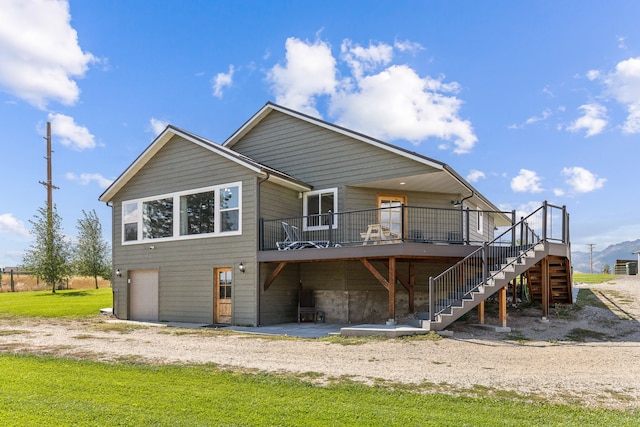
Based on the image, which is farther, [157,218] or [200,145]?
[157,218]

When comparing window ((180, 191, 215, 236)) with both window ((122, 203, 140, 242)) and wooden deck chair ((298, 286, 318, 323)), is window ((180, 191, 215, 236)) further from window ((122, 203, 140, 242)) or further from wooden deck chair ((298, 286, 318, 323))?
wooden deck chair ((298, 286, 318, 323))

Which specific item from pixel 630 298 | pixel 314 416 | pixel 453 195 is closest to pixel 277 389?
pixel 314 416

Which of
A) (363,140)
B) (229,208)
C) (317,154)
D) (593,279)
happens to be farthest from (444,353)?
(593,279)

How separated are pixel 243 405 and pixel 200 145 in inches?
468

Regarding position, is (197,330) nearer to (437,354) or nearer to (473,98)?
(437,354)

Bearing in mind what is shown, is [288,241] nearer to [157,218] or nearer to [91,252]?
[157,218]

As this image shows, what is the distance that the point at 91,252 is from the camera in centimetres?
3428

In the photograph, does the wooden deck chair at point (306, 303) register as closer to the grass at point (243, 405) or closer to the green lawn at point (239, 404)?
the green lawn at point (239, 404)

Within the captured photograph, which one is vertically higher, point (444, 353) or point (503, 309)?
point (503, 309)

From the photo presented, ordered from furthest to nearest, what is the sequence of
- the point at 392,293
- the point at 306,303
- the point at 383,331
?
the point at 306,303 < the point at 392,293 < the point at 383,331

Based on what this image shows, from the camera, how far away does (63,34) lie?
13.8 m

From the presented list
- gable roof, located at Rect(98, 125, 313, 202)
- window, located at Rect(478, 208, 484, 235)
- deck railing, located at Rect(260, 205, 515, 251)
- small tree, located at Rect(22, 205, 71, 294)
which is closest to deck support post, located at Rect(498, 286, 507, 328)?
deck railing, located at Rect(260, 205, 515, 251)

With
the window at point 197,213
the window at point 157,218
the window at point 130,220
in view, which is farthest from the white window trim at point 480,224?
the window at point 130,220

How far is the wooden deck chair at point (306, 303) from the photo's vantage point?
15477 millimetres
